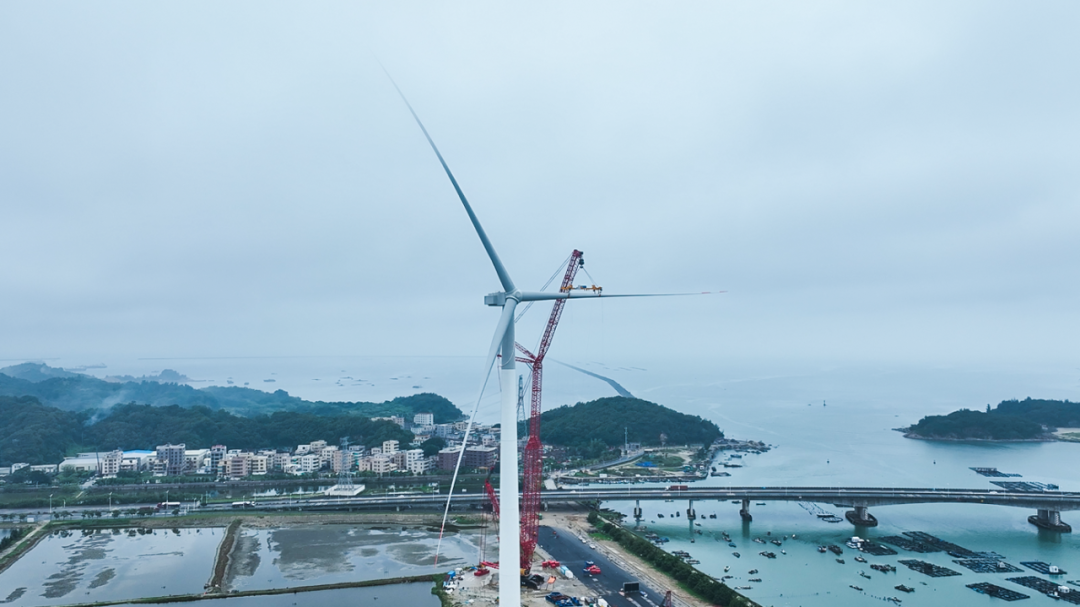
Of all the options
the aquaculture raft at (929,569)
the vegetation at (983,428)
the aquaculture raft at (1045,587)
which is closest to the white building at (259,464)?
the aquaculture raft at (929,569)

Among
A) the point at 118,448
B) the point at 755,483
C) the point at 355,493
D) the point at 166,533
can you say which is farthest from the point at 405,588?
the point at 118,448

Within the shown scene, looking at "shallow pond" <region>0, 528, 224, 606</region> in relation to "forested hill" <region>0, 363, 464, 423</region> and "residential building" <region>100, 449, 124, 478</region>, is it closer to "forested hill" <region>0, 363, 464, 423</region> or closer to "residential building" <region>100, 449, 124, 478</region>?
"residential building" <region>100, 449, 124, 478</region>

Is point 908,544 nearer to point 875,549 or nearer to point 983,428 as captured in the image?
point 875,549

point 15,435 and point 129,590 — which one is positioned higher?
point 15,435

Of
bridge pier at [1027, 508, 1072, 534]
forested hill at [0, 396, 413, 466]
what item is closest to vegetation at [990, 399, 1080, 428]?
bridge pier at [1027, 508, 1072, 534]

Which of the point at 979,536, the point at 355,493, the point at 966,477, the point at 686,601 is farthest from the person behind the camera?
the point at 966,477

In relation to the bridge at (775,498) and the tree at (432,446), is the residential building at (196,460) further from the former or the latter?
the tree at (432,446)

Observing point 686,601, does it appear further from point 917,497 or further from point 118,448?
point 118,448
